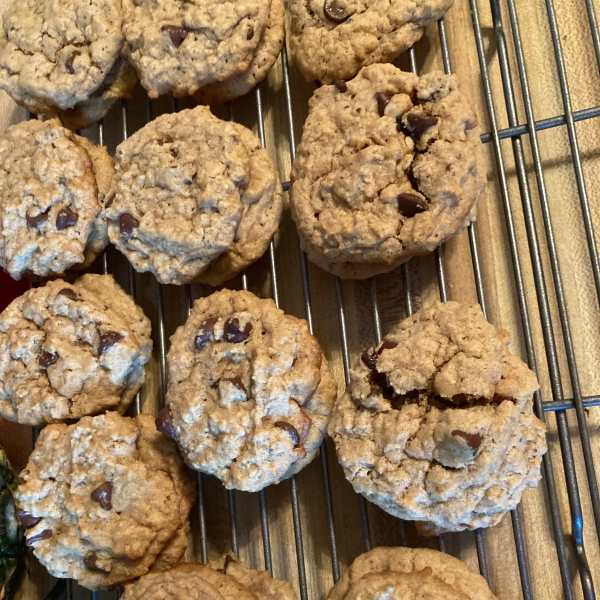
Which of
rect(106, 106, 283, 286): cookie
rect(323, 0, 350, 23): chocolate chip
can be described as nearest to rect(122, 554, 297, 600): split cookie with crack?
rect(106, 106, 283, 286): cookie

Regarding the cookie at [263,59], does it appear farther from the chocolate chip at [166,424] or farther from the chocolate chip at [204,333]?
the chocolate chip at [166,424]

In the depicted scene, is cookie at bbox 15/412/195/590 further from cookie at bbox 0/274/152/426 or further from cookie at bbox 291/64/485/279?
cookie at bbox 291/64/485/279

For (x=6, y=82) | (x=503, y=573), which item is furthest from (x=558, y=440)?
(x=6, y=82)

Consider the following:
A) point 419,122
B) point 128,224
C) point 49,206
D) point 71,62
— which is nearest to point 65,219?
point 49,206

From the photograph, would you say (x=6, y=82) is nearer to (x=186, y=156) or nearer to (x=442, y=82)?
(x=186, y=156)

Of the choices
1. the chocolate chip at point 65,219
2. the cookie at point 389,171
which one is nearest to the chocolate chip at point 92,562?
the chocolate chip at point 65,219

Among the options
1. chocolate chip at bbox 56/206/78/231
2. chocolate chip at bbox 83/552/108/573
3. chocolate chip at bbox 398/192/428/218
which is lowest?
chocolate chip at bbox 83/552/108/573
